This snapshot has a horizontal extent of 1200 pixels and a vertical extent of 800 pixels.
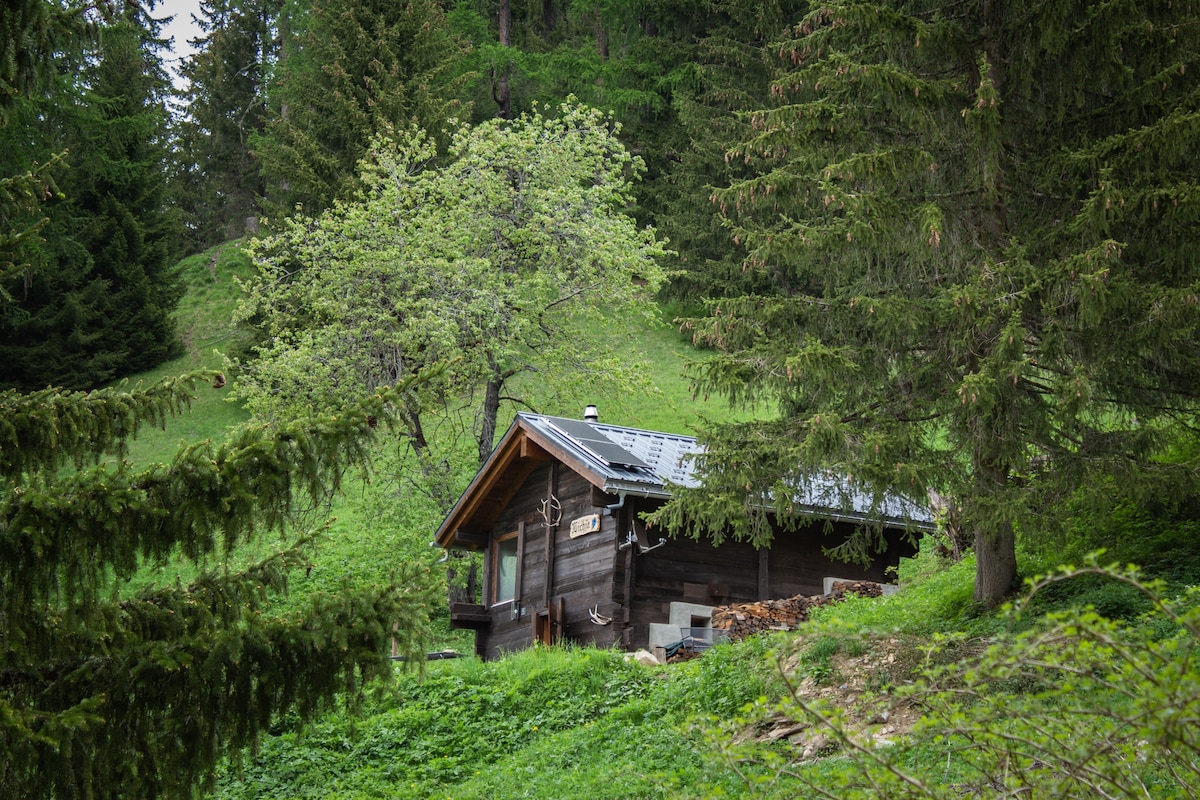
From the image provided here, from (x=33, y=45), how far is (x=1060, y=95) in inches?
345

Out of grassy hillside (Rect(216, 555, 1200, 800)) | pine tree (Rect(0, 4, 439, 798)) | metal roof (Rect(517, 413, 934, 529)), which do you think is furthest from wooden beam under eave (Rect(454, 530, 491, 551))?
pine tree (Rect(0, 4, 439, 798))

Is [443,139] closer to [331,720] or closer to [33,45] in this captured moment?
[331,720]

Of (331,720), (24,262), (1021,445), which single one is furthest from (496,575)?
(24,262)

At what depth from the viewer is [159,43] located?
55125 millimetres

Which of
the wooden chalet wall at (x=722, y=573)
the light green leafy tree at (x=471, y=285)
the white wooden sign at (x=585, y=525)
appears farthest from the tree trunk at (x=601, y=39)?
the wooden chalet wall at (x=722, y=573)

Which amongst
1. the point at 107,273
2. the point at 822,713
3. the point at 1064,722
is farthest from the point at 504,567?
the point at 107,273

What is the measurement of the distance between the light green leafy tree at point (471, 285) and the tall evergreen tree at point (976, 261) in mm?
11649

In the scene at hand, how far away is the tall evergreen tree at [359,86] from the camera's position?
34.3m

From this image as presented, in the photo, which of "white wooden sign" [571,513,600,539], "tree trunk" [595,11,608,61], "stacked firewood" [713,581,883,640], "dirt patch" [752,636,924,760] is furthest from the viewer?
"tree trunk" [595,11,608,61]

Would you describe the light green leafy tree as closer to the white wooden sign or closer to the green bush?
the white wooden sign

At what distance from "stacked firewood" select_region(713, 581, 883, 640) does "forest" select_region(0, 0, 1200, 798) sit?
1.66m

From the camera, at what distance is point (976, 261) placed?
11.4 meters

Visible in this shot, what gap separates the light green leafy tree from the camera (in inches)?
909

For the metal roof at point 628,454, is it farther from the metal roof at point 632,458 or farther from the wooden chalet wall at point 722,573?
the wooden chalet wall at point 722,573
